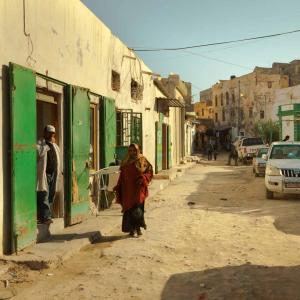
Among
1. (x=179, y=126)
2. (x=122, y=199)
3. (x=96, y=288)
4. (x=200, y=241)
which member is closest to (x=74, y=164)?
(x=122, y=199)

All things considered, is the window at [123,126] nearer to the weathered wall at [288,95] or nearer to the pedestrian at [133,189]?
the pedestrian at [133,189]

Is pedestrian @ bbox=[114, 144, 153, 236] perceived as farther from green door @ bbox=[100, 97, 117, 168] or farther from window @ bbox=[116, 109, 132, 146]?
window @ bbox=[116, 109, 132, 146]

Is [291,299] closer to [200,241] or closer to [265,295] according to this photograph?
[265,295]

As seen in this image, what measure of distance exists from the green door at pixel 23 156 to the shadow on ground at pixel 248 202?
4442 mm

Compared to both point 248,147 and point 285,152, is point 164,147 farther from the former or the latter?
point 285,152

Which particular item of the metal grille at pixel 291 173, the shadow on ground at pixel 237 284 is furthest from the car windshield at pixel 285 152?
the shadow on ground at pixel 237 284

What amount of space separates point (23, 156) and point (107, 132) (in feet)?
15.0

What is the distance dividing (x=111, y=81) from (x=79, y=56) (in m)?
2.95

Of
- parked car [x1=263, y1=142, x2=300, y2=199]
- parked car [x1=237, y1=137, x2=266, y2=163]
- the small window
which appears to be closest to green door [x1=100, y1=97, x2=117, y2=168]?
the small window

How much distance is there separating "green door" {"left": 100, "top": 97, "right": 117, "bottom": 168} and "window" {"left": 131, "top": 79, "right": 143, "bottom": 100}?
404 cm

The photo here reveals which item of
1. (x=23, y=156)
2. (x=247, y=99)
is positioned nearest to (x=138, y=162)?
(x=23, y=156)

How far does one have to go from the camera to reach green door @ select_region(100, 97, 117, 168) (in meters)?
10.9

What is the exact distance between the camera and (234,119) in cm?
6606

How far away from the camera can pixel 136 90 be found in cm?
1606
